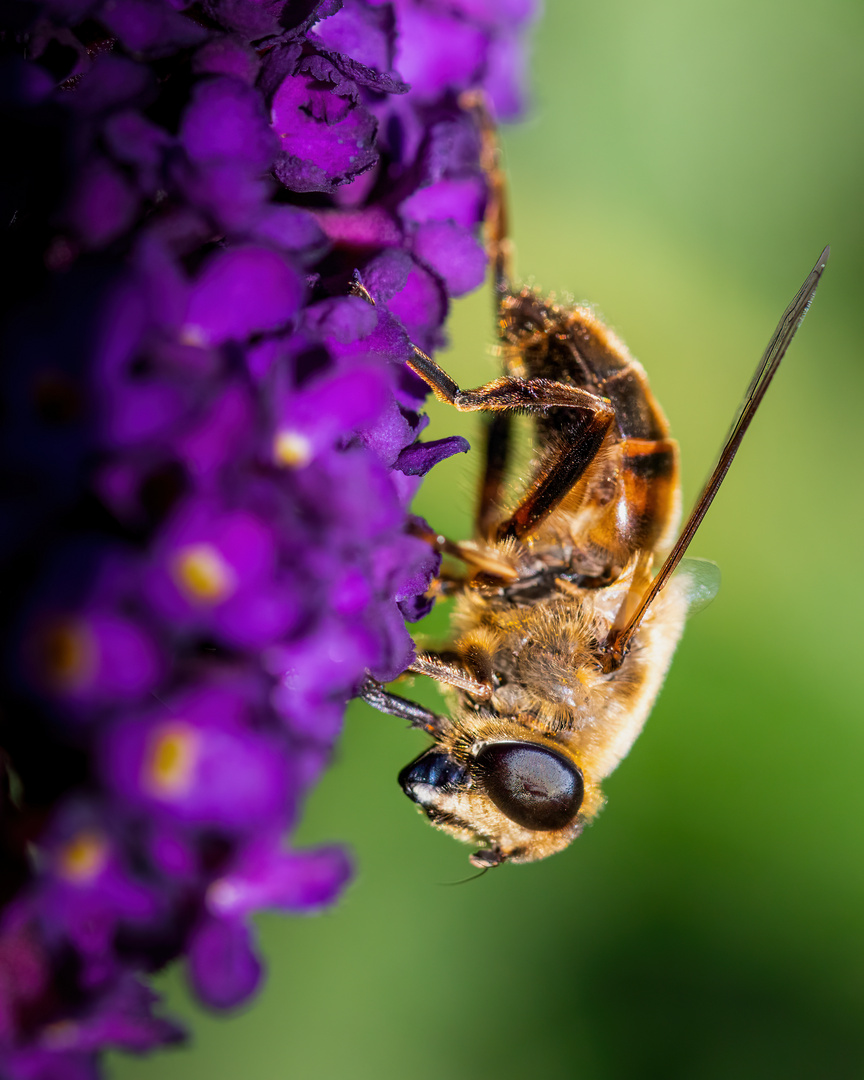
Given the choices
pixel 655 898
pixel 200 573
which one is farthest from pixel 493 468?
pixel 655 898

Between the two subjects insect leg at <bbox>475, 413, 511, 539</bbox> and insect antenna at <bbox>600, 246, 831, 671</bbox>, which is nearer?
insect antenna at <bbox>600, 246, 831, 671</bbox>

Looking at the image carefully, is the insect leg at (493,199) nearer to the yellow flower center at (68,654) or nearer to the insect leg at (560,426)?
the insect leg at (560,426)

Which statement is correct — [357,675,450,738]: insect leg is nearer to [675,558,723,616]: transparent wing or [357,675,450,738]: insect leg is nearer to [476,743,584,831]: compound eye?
[476,743,584,831]: compound eye

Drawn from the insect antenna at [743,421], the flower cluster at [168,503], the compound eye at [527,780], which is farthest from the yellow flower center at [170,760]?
the insect antenna at [743,421]

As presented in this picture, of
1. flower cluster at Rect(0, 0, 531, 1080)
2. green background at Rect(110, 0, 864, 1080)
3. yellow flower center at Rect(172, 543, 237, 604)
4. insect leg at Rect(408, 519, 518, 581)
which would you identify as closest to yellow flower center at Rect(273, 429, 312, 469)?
flower cluster at Rect(0, 0, 531, 1080)

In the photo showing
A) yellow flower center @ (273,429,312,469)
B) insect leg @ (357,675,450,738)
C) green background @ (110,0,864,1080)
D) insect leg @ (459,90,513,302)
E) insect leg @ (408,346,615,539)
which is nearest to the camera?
yellow flower center @ (273,429,312,469)

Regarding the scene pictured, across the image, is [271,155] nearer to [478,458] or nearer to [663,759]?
[478,458]
